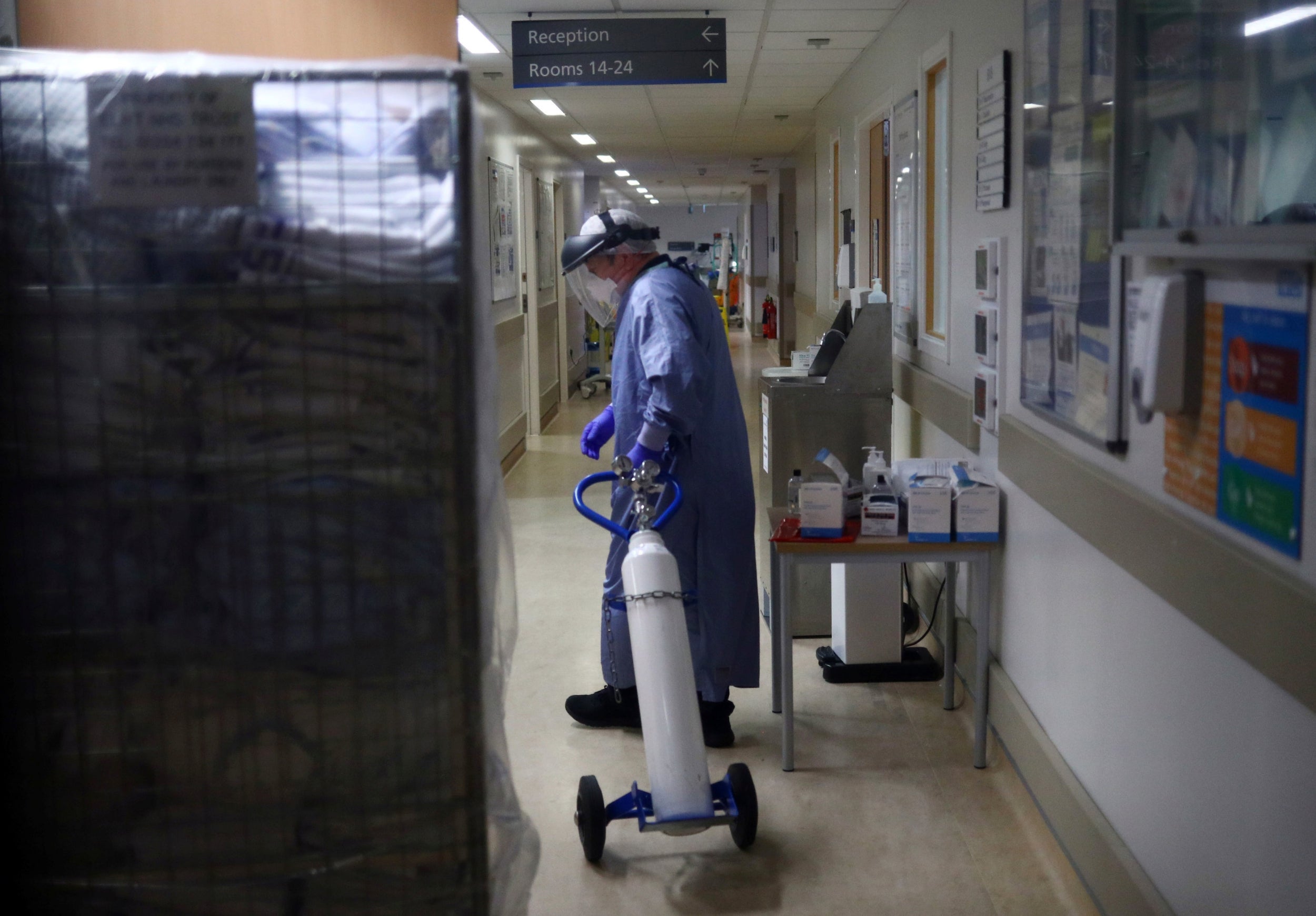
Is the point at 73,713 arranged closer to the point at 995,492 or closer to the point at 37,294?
the point at 37,294

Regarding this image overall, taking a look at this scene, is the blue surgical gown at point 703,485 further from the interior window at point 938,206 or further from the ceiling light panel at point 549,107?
the ceiling light panel at point 549,107

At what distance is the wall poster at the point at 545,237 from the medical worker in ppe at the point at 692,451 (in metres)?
6.54

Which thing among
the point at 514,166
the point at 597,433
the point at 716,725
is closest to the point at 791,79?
the point at 514,166

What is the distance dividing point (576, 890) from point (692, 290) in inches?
63.3

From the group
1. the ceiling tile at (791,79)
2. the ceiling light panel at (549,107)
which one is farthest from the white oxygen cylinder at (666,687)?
the ceiling light panel at (549,107)

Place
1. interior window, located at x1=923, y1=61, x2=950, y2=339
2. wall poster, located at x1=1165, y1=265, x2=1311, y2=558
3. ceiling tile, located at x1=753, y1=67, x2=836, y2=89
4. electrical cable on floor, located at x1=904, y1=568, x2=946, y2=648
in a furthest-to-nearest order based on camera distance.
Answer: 1. ceiling tile, located at x1=753, y1=67, x2=836, y2=89
2. interior window, located at x1=923, y1=61, x2=950, y2=339
3. electrical cable on floor, located at x1=904, y1=568, x2=946, y2=648
4. wall poster, located at x1=1165, y1=265, x2=1311, y2=558

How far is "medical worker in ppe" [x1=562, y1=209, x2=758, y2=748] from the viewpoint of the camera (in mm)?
3248

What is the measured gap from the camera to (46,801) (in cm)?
116

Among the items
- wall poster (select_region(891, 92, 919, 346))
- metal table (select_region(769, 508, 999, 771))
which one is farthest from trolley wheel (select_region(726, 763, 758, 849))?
wall poster (select_region(891, 92, 919, 346))

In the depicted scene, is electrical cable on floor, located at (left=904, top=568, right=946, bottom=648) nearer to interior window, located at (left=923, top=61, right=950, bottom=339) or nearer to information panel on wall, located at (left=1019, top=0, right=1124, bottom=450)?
interior window, located at (left=923, top=61, right=950, bottom=339)

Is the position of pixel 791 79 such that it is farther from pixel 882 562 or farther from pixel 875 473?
pixel 882 562

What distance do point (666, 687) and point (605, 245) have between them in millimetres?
1340

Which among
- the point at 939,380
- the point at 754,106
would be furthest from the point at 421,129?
the point at 754,106

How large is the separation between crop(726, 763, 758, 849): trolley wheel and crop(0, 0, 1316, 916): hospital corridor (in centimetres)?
2
